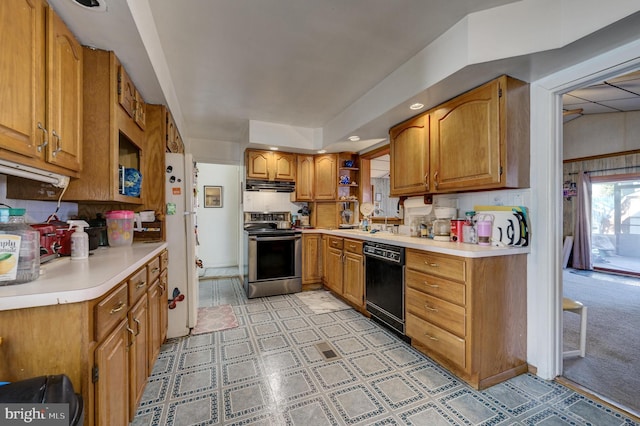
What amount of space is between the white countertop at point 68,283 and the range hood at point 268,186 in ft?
8.98

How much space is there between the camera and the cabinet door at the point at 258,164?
4.08 m

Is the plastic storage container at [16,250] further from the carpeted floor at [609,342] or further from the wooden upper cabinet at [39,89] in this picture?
the carpeted floor at [609,342]

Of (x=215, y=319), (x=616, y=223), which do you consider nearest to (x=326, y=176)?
(x=215, y=319)

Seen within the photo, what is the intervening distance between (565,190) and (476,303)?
5.41m

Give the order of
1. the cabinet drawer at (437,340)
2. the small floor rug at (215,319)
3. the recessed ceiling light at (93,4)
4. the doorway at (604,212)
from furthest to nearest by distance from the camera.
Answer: the doorway at (604,212)
the small floor rug at (215,319)
the cabinet drawer at (437,340)
the recessed ceiling light at (93,4)

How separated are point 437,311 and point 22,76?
2724 millimetres

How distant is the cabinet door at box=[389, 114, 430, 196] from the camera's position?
8.54ft

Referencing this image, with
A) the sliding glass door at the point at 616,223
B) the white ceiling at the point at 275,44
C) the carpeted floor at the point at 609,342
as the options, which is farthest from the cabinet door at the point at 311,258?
the sliding glass door at the point at 616,223

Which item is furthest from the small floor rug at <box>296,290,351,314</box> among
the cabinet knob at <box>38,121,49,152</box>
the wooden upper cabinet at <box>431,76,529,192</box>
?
the cabinet knob at <box>38,121,49,152</box>

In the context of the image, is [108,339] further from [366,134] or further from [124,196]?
[366,134]

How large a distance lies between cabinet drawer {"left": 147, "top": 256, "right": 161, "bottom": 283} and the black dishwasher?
2005 millimetres

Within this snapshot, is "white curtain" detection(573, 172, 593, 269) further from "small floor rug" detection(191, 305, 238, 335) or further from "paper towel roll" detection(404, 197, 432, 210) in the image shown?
"small floor rug" detection(191, 305, 238, 335)

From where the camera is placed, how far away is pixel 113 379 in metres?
1.13

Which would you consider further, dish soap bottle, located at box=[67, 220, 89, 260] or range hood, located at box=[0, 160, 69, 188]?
dish soap bottle, located at box=[67, 220, 89, 260]
